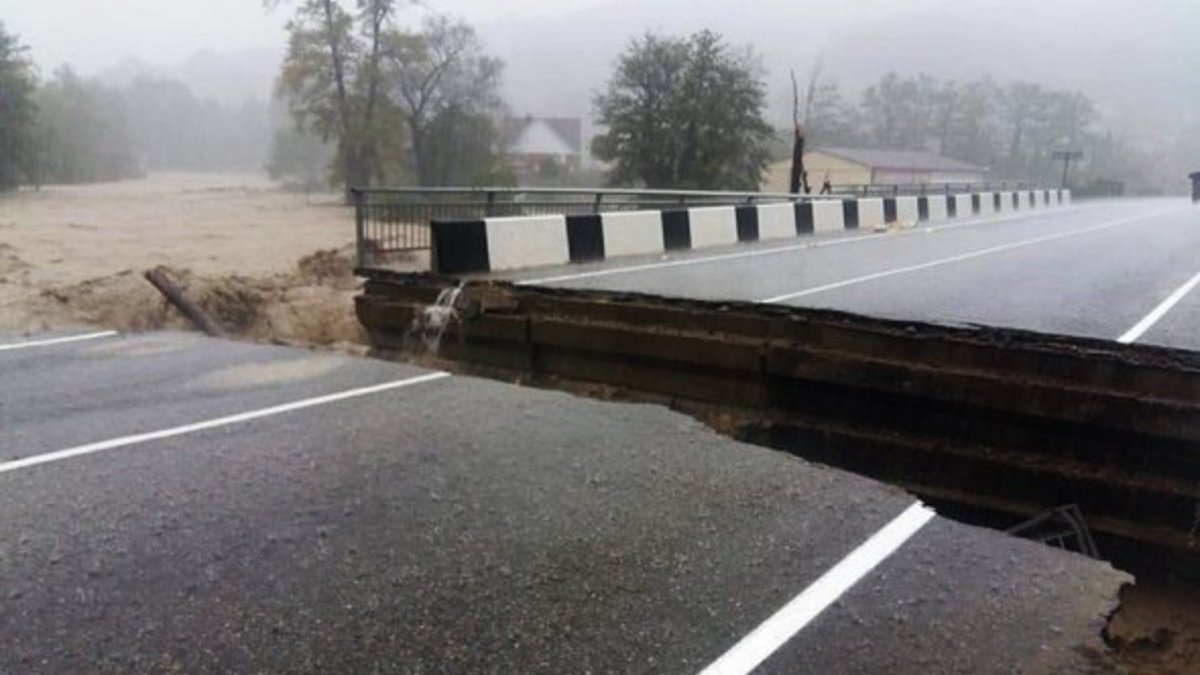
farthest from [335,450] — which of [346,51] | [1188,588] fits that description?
[346,51]

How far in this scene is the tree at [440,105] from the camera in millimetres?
57062

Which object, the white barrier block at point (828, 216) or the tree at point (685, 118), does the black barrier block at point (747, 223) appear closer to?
the white barrier block at point (828, 216)

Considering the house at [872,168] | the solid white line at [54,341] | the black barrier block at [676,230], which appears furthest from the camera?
the house at [872,168]

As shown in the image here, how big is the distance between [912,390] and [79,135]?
285ft

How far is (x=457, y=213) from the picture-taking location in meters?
12.7

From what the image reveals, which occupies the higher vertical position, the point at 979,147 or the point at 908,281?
→ the point at 979,147

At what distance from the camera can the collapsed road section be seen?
3.89 meters

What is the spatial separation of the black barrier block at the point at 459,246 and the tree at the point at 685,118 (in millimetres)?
37001

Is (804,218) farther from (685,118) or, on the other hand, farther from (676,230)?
(685,118)

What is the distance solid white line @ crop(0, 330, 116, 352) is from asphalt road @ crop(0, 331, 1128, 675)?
240cm

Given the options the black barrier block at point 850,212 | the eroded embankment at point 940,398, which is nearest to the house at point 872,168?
the black barrier block at point 850,212

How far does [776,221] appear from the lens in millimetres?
14914

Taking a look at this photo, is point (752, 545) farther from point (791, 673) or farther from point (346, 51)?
point (346, 51)

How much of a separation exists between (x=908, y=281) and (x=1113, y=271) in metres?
3.07
